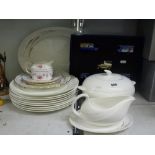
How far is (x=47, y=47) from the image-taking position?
96 cm

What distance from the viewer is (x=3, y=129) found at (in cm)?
63

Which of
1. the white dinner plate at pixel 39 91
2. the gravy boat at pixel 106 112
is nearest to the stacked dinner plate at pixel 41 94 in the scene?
the white dinner plate at pixel 39 91

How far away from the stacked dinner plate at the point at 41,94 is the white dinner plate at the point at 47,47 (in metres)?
0.19

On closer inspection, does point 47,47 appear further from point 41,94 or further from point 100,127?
point 100,127

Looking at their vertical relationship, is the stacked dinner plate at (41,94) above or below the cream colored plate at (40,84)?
below

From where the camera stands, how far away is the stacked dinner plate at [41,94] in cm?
71

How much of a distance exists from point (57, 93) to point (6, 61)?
1.25 ft

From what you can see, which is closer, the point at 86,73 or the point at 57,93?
the point at 57,93

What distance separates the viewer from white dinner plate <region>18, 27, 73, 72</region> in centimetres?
94

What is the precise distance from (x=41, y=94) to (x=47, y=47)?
0.31 metres

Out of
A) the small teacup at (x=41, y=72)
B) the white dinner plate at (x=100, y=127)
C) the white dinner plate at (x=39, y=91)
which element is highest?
the small teacup at (x=41, y=72)

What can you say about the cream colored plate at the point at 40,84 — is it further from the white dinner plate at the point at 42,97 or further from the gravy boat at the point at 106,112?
the gravy boat at the point at 106,112
